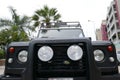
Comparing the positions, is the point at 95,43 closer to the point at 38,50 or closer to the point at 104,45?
the point at 104,45

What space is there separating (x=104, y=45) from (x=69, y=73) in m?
0.83

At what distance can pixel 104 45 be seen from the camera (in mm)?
4742

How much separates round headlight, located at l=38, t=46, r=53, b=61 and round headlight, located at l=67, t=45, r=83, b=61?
0.28 meters

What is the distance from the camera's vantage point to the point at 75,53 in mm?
4258

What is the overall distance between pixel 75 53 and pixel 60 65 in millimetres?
291

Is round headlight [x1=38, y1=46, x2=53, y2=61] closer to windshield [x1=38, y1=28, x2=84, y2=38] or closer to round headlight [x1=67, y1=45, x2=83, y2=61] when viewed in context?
round headlight [x1=67, y1=45, x2=83, y2=61]

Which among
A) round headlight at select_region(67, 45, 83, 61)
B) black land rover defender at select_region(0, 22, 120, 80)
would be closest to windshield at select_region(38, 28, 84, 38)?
black land rover defender at select_region(0, 22, 120, 80)

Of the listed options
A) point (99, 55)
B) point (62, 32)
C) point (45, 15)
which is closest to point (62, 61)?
point (99, 55)

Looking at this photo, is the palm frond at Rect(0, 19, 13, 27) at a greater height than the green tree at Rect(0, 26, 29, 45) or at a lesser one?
greater

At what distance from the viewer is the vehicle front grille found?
4.30m

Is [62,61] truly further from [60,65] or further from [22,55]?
[22,55]

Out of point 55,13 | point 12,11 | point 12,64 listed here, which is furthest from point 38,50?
point 12,11

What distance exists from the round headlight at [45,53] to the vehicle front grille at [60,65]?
6 centimetres

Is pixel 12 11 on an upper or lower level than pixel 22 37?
upper
